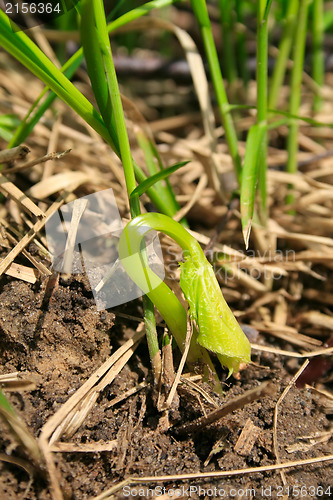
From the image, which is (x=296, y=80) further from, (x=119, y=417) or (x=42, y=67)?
(x=119, y=417)

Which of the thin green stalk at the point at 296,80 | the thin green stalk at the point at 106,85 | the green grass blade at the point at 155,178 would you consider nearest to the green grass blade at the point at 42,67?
the thin green stalk at the point at 106,85

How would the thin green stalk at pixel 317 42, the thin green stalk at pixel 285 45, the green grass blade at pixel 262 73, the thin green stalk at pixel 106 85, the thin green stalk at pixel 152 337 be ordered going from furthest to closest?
the thin green stalk at pixel 317 42, the thin green stalk at pixel 285 45, the green grass blade at pixel 262 73, the thin green stalk at pixel 152 337, the thin green stalk at pixel 106 85

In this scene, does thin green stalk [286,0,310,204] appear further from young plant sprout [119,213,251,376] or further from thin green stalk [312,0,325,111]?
young plant sprout [119,213,251,376]

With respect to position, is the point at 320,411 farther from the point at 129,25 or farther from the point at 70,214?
the point at 129,25

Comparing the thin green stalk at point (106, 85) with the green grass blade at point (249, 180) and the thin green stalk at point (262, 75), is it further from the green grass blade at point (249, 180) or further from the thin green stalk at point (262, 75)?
the thin green stalk at point (262, 75)

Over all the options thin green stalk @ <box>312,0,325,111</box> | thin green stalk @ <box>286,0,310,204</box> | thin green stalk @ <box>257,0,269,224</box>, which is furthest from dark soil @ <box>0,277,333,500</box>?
thin green stalk @ <box>312,0,325,111</box>

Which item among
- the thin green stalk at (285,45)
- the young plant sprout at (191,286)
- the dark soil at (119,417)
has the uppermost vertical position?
the thin green stalk at (285,45)
